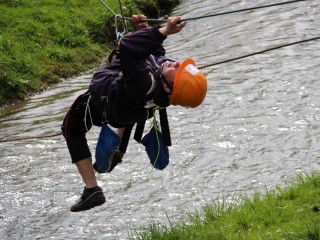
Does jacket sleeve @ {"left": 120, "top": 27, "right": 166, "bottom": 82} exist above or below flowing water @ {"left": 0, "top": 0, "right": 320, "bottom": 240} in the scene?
above

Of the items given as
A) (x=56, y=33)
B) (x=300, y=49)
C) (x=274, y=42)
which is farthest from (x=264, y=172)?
(x=56, y=33)

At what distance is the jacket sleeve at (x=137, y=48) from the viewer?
4.97 meters

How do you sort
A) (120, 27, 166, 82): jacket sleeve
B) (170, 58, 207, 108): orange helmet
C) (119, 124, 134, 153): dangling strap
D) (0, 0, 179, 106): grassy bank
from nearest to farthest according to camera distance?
(120, 27, 166, 82): jacket sleeve, (170, 58, 207, 108): orange helmet, (119, 124, 134, 153): dangling strap, (0, 0, 179, 106): grassy bank

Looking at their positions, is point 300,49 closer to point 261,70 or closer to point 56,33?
point 261,70

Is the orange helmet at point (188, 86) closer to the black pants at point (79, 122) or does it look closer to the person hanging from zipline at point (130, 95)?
the person hanging from zipline at point (130, 95)

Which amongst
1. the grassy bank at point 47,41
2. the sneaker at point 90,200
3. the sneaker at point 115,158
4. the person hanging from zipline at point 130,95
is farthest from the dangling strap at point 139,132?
the grassy bank at point 47,41

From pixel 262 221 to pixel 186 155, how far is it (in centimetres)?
320

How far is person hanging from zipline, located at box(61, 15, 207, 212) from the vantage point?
5.00 meters

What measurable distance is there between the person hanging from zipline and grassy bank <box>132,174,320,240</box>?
74 centimetres

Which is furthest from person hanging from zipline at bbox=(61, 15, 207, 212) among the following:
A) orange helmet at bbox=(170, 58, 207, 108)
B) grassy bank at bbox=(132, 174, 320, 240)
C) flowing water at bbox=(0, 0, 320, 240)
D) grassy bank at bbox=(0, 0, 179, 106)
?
grassy bank at bbox=(0, 0, 179, 106)

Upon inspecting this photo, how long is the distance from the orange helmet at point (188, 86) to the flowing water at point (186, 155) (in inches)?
88.7

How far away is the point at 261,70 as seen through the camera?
12805 millimetres

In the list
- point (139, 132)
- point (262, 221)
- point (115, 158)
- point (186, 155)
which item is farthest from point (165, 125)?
point (186, 155)

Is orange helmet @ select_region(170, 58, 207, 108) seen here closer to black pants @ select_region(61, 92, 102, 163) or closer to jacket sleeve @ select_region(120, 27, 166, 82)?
jacket sleeve @ select_region(120, 27, 166, 82)
